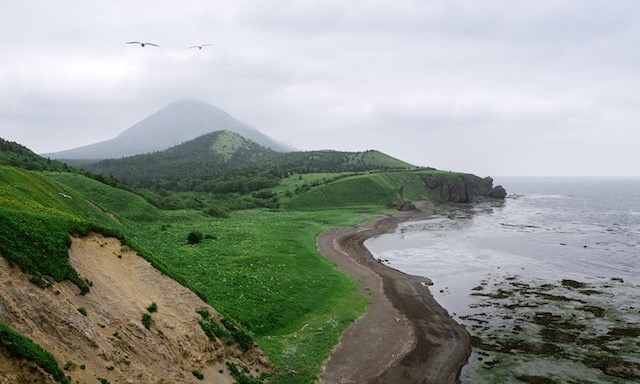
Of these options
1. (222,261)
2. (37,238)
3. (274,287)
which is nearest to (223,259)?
(222,261)

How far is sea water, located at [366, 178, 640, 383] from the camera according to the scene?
110 ft

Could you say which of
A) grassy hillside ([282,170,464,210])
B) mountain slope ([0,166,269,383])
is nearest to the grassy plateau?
mountain slope ([0,166,269,383])

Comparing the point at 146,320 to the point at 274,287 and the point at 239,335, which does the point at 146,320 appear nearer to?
the point at 239,335

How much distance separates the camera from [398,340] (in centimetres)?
3775

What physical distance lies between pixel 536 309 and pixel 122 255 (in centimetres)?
4161

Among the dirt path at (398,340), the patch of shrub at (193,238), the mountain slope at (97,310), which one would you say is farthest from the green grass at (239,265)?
the dirt path at (398,340)

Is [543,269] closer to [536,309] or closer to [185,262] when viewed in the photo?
[536,309]

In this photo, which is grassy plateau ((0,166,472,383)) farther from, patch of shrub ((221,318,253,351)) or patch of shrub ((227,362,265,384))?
patch of shrub ((221,318,253,351))

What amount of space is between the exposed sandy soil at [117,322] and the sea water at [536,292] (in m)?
19.2

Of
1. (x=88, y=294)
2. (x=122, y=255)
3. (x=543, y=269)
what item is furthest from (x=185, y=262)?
(x=543, y=269)

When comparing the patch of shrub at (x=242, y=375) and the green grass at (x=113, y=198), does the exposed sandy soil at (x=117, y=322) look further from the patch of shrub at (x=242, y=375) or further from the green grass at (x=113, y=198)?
the green grass at (x=113, y=198)

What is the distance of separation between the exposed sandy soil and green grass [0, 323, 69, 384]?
0.51m

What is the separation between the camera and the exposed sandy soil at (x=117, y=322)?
66.5ft

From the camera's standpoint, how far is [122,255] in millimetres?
31328
